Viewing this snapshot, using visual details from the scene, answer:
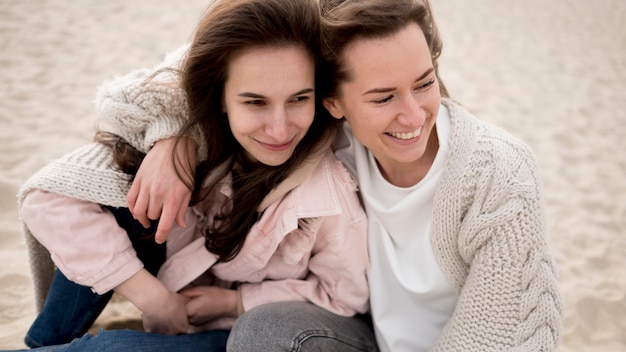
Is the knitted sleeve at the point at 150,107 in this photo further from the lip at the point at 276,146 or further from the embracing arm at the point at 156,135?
the lip at the point at 276,146

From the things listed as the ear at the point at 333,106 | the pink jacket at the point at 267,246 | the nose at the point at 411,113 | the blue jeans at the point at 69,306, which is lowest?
the blue jeans at the point at 69,306

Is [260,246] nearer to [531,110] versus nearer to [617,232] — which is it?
[617,232]

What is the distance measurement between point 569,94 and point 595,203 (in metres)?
2.12

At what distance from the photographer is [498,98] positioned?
5285 mm

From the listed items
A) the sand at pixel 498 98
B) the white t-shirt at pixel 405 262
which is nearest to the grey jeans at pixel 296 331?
the white t-shirt at pixel 405 262

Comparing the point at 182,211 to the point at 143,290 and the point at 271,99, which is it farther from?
the point at 271,99

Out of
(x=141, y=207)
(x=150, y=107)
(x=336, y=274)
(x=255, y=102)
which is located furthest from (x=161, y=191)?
(x=336, y=274)

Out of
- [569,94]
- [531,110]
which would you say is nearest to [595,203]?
[531,110]

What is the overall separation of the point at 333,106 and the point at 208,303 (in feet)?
2.92

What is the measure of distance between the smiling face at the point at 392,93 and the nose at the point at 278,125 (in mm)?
223

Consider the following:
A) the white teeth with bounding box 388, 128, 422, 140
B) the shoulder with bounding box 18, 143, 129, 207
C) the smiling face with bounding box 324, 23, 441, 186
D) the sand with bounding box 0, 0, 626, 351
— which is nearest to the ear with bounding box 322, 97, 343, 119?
the smiling face with bounding box 324, 23, 441, 186

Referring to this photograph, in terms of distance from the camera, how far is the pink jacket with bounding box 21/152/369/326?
1.90 meters

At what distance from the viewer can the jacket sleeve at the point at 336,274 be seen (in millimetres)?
1952

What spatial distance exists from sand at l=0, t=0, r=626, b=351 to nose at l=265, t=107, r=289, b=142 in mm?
1297
